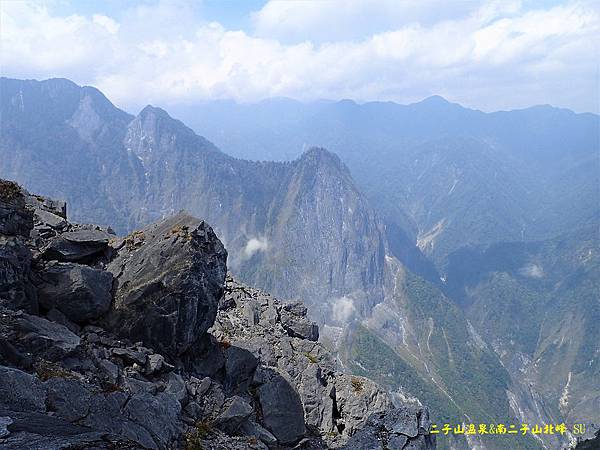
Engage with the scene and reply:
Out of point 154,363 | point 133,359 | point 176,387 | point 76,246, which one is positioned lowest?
point 176,387

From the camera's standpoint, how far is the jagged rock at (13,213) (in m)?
21.4

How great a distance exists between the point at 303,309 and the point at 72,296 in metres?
29.3

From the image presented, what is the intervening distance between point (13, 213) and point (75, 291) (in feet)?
17.3

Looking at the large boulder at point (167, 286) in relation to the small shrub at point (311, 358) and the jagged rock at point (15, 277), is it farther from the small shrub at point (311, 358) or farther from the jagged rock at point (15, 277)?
the small shrub at point (311, 358)

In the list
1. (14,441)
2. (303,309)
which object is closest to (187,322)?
(14,441)

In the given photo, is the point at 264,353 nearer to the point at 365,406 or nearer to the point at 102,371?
the point at 365,406

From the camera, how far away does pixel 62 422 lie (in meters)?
13.1

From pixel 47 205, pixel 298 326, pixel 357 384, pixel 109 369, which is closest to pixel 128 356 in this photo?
pixel 109 369

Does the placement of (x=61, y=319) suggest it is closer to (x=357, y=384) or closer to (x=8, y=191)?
(x=8, y=191)

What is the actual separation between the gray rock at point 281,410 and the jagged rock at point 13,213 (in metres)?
16.0

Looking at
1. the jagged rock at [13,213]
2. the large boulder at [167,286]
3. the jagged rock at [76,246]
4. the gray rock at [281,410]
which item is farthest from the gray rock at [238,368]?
the jagged rock at [13,213]

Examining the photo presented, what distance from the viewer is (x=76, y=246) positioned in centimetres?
2359

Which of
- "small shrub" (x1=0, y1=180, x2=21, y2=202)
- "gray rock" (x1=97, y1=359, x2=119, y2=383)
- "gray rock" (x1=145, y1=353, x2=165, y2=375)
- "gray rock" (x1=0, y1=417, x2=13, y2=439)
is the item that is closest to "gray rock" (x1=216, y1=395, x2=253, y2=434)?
"gray rock" (x1=145, y1=353, x2=165, y2=375)

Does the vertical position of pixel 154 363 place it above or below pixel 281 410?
above
